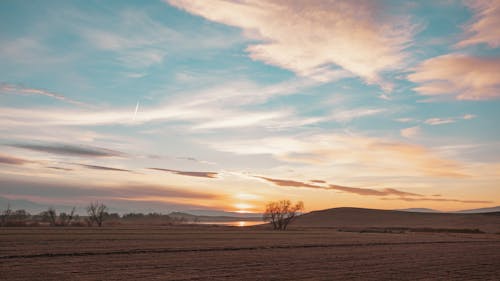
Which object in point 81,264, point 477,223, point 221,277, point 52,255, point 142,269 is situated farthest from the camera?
point 477,223

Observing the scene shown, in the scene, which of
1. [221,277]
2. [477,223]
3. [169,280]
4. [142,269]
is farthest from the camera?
[477,223]

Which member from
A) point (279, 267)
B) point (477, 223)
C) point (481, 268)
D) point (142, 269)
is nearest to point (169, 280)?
point (142, 269)

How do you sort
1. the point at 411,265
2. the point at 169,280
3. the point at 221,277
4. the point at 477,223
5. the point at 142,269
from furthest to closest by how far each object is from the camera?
the point at 477,223 < the point at 411,265 < the point at 142,269 < the point at 221,277 < the point at 169,280

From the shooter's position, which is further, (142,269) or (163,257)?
(163,257)

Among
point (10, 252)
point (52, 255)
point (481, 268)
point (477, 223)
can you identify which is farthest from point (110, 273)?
point (477, 223)

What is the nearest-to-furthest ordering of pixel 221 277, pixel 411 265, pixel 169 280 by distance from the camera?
1. pixel 169 280
2. pixel 221 277
3. pixel 411 265

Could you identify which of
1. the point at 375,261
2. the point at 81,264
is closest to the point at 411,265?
the point at 375,261

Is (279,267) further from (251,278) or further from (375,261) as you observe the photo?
(375,261)

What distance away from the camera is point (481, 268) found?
30.5 meters

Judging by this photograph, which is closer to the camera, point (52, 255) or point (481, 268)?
point (481, 268)

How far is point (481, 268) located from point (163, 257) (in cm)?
2282

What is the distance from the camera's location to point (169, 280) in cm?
2283

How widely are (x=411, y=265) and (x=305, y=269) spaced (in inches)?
350

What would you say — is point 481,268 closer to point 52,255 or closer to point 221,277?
point 221,277
